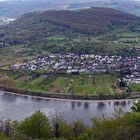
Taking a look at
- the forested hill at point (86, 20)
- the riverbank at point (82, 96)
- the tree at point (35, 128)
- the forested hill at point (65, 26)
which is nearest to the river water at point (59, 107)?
the riverbank at point (82, 96)

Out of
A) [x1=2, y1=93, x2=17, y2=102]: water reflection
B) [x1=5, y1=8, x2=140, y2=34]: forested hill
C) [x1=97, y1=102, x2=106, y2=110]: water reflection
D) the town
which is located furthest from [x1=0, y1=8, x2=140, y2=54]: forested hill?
[x1=97, y1=102, x2=106, y2=110]: water reflection

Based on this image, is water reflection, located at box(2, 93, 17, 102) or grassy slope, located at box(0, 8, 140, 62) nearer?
water reflection, located at box(2, 93, 17, 102)

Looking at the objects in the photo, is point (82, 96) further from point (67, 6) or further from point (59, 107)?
point (67, 6)

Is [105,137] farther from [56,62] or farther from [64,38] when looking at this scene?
[64,38]

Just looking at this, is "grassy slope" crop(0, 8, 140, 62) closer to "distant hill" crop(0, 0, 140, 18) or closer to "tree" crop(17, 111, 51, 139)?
"distant hill" crop(0, 0, 140, 18)

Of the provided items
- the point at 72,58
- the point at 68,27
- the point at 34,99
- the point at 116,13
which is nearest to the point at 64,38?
the point at 68,27

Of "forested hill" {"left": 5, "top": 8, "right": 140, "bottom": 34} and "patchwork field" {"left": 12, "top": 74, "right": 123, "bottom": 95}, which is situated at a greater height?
"patchwork field" {"left": 12, "top": 74, "right": 123, "bottom": 95}
